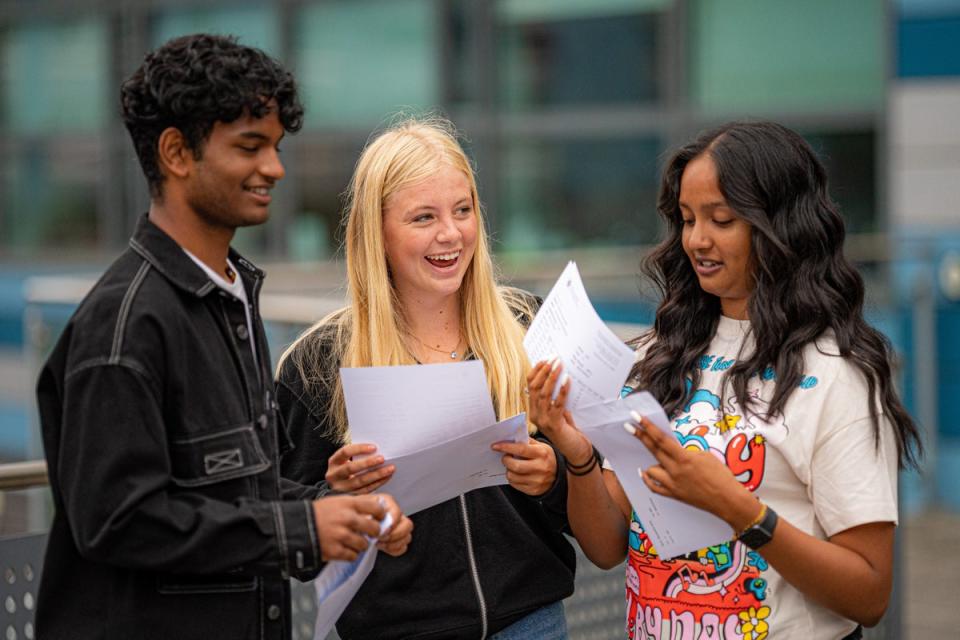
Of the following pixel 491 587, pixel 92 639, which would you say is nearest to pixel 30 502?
pixel 491 587

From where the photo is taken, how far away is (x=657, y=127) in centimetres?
1013

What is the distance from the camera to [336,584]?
2.24 m

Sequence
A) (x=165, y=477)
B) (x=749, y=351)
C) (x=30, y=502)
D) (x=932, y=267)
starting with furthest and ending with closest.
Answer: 1. (x=932, y=267)
2. (x=30, y=502)
3. (x=749, y=351)
4. (x=165, y=477)

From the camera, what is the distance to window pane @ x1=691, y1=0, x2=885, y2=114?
9430 millimetres

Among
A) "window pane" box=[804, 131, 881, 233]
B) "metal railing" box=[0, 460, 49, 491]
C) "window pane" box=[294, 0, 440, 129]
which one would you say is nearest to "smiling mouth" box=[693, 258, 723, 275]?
"metal railing" box=[0, 460, 49, 491]

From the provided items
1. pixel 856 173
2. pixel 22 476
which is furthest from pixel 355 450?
pixel 856 173

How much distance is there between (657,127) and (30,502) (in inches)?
258

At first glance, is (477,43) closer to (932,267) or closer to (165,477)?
(932,267)

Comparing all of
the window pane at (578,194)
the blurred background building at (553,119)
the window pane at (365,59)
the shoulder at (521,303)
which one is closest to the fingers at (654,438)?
the shoulder at (521,303)

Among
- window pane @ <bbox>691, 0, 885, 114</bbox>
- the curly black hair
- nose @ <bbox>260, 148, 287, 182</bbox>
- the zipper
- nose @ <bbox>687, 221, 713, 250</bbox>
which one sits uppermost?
window pane @ <bbox>691, 0, 885, 114</bbox>

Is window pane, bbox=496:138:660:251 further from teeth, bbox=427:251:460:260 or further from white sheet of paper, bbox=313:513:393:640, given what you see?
white sheet of paper, bbox=313:513:393:640

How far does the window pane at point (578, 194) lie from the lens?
10.3 meters

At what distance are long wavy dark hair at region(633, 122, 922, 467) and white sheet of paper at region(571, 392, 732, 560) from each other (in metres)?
0.19

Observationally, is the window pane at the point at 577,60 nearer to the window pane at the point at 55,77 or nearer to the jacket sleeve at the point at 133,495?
the window pane at the point at 55,77
